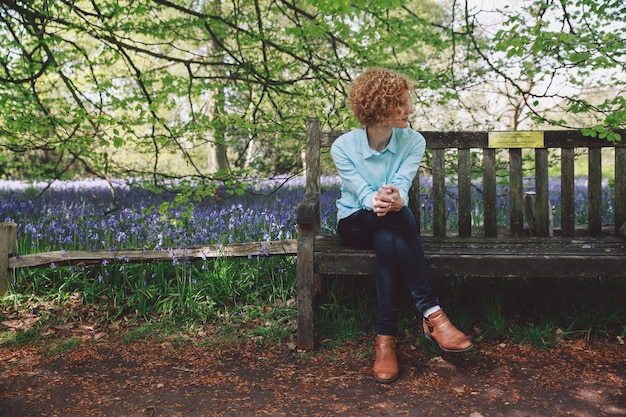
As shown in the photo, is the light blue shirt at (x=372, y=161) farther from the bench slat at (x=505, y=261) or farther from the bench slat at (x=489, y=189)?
the bench slat at (x=489, y=189)

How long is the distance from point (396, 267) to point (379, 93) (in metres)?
0.90

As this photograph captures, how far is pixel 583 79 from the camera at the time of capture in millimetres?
5375

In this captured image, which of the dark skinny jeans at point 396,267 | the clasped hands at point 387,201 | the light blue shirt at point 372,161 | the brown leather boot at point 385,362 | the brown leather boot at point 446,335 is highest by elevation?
the light blue shirt at point 372,161

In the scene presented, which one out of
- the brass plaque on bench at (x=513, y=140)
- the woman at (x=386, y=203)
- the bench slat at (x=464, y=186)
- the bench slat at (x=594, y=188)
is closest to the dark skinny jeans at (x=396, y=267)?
the woman at (x=386, y=203)

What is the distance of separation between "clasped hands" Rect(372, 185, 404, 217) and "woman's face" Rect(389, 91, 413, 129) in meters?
0.40

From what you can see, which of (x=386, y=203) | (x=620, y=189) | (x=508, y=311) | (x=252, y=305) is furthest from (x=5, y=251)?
(x=620, y=189)

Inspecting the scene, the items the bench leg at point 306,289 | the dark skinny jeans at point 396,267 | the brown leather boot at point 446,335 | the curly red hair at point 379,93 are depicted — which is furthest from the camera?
the bench leg at point 306,289

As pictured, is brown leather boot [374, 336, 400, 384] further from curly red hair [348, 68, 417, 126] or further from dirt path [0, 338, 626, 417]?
curly red hair [348, 68, 417, 126]

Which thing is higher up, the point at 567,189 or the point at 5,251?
the point at 567,189

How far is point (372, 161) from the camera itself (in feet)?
10.2

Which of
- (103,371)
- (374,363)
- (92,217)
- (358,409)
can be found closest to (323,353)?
(374,363)

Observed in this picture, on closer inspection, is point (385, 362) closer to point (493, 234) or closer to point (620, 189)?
point (493, 234)

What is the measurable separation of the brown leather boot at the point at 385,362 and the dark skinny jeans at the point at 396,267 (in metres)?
0.05

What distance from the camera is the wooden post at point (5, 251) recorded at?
12.8 feet
